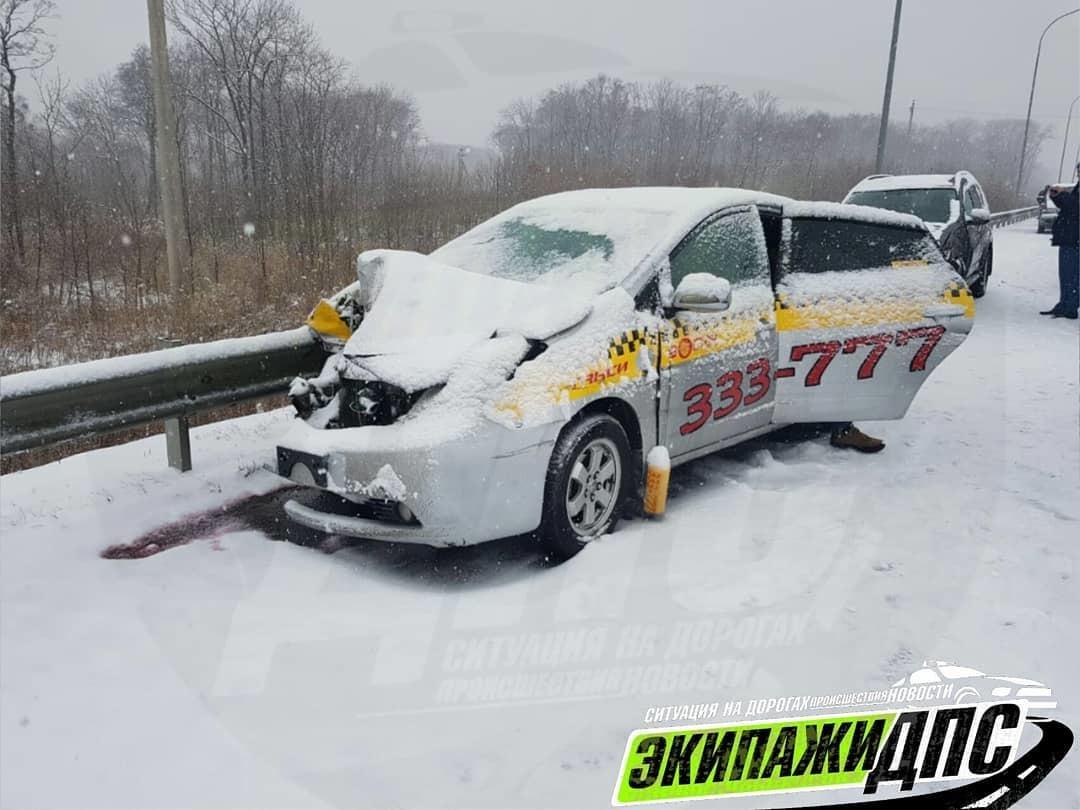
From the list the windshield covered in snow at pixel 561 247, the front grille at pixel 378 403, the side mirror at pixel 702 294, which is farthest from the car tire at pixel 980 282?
the front grille at pixel 378 403

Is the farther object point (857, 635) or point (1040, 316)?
point (1040, 316)

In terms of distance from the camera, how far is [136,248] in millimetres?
13992

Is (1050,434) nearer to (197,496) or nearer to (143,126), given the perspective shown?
(197,496)

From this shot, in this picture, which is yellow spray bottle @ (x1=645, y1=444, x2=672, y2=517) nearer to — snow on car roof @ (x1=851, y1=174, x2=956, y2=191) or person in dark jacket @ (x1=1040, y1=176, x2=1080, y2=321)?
person in dark jacket @ (x1=1040, y1=176, x2=1080, y2=321)

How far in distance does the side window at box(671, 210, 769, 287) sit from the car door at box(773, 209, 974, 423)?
0.72ft

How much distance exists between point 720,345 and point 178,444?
3.14 meters

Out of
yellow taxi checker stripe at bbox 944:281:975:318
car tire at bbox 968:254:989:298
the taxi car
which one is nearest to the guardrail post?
the taxi car

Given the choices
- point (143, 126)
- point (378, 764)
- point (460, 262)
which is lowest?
point (378, 764)

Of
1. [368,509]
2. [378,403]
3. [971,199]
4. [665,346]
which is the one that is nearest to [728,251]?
[665,346]

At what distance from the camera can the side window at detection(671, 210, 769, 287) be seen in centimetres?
438

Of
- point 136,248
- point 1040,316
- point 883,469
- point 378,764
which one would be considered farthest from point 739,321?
point 136,248

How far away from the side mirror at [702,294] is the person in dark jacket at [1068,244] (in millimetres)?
9036

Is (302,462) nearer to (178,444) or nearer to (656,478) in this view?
(178,444)

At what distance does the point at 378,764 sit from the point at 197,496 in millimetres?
2439
